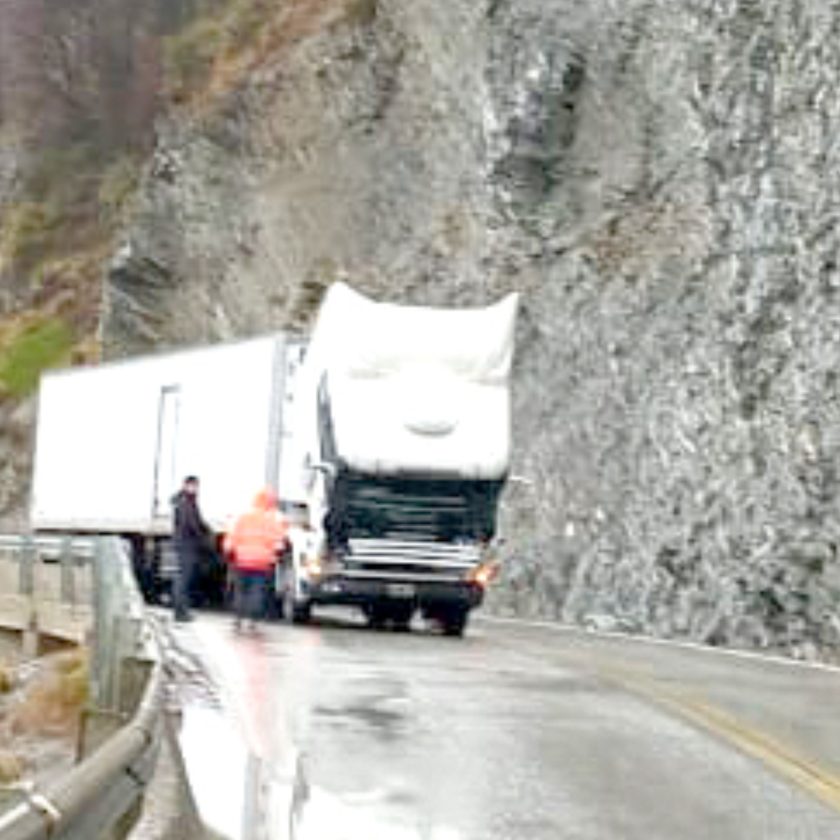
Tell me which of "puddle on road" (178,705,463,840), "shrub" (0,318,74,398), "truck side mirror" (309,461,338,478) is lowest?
"puddle on road" (178,705,463,840)

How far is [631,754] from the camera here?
1375 cm

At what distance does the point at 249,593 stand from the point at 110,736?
16323mm

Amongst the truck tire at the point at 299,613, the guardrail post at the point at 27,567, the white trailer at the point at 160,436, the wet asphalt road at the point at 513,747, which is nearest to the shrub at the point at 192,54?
the white trailer at the point at 160,436

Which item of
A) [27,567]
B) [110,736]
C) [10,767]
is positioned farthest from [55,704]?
[27,567]

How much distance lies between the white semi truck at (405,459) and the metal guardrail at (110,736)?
8.12 meters

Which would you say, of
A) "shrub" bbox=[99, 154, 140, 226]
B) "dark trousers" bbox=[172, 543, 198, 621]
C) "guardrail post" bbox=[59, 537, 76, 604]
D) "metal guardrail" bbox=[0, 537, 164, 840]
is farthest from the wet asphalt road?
"shrub" bbox=[99, 154, 140, 226]

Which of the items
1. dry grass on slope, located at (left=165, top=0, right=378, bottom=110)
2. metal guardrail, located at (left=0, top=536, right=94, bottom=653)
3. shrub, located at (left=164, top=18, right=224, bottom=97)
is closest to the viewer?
metal guardrail, located at (left=0, top=536, right=94, bottom=653)

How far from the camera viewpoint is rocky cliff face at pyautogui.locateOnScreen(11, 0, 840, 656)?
29.6m

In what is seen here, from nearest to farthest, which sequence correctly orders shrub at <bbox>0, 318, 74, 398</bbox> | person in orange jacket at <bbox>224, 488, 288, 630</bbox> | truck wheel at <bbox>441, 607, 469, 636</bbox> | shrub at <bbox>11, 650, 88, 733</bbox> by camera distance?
1. shrub at <bbox>11, 650, 88, 733</bbox>
2. person in orange jacket at <bbox>224, 488, 288, 630</bbox>
3. truck wheel at <bbox>441, 607, 469, 636</bbox>
4. shrub at <bbox>0, 318, 74, 398</bbox>

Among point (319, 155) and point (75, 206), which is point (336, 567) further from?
point (75, 206)

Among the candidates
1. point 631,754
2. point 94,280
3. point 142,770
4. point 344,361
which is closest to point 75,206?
point 94,280

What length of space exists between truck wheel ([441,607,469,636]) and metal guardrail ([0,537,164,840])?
931 centimetres

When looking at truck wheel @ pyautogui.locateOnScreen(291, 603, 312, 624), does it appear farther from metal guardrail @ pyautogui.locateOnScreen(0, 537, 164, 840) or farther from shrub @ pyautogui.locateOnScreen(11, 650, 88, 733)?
metal guardrail @ pyautogui.locateOnScreen(0, 537, 164, 840)

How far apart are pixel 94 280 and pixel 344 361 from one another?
4170 cm
